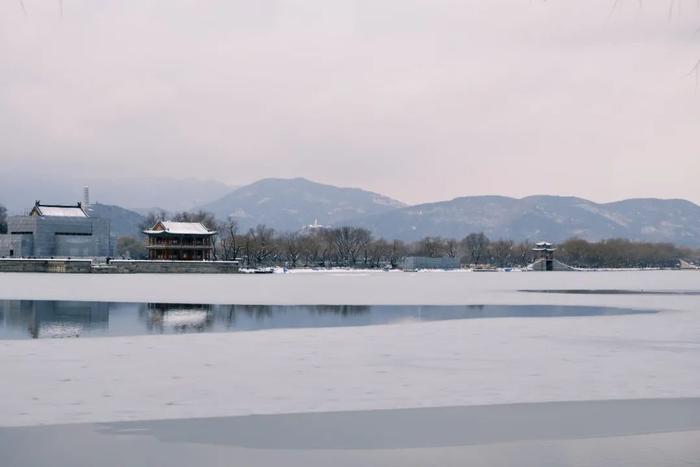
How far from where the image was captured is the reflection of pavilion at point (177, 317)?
944 inches

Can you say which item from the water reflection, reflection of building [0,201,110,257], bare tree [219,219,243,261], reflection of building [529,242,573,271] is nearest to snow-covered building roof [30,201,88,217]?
reflection of building [0,201,110,257]

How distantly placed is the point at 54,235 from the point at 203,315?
102 metres

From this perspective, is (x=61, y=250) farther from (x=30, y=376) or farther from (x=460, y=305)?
(x=30, y=376)

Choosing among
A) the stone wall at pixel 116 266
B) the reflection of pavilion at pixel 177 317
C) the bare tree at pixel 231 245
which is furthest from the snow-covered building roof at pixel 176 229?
the reflection of pavilion at pixel 177 317

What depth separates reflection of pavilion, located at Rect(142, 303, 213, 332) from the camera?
23969mm

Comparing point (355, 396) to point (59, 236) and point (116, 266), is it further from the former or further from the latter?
point (59, 236)

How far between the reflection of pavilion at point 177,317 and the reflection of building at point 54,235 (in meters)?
92.6

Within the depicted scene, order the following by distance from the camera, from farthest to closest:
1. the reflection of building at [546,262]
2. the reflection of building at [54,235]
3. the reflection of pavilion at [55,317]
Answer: the reflection of building at [546,262] < the reflection of building at [54,235] < the reflection of pavilion at [55,317]

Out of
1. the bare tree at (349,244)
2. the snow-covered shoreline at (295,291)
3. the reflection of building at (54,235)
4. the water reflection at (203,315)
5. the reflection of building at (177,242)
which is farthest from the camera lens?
the bare tree at (349,244)

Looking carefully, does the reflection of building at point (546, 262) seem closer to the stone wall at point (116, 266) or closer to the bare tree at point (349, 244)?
the bare tree at point (349, 244)

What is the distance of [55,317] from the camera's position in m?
27.6

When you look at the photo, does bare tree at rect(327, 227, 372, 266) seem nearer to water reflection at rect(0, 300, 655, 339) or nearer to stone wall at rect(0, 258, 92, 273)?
stone wall at rect(0, 258, 92, 273)

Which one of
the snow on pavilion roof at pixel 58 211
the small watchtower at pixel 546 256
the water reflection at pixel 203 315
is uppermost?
the snow on pavilion roof at pixel 58 211

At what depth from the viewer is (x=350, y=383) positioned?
41.4ft
